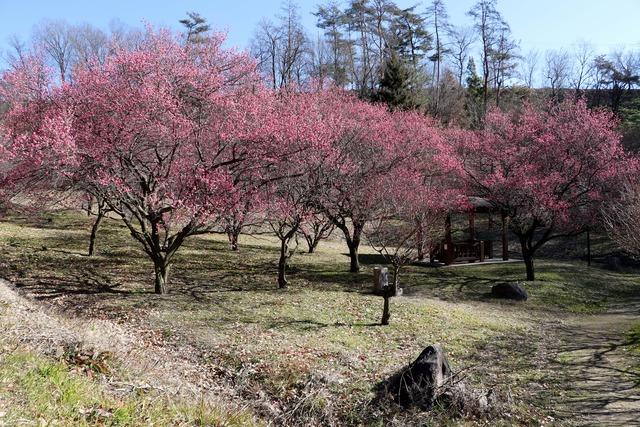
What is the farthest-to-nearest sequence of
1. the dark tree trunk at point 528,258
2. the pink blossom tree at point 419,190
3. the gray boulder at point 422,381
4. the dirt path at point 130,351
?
the dark tree trunk at point 528,258
the pink blossom tree at point 419,190
the gray boulder at point 422,381
the dirt path at point 130,351

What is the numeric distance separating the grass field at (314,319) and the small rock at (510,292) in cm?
38

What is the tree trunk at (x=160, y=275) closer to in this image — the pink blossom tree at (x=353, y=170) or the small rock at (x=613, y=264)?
the pink blossom tree at (x=353, y=170)

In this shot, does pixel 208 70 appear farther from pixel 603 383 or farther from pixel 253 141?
pixel 603 383

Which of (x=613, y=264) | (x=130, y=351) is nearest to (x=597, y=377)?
(x=130, y=351)

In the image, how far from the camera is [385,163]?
17.5 m

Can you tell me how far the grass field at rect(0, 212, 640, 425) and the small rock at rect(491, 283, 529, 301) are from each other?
0.38 metres

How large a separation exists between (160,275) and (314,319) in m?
4.29

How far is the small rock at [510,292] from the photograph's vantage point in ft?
48.9

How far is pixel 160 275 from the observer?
12133mm

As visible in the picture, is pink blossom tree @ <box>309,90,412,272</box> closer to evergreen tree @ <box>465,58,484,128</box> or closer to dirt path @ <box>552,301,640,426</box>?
dirt path @ <box>552,301,640,426</box>

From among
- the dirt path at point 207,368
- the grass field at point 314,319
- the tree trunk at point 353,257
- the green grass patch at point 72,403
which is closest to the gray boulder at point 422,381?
the grass field at point 314,319

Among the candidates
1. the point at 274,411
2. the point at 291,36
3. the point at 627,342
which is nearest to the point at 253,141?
the point at 274,411

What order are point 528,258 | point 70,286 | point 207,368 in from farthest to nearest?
point 528,258, point 70,286, point 207,368

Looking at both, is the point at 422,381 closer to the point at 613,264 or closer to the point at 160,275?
the point at 160,275
